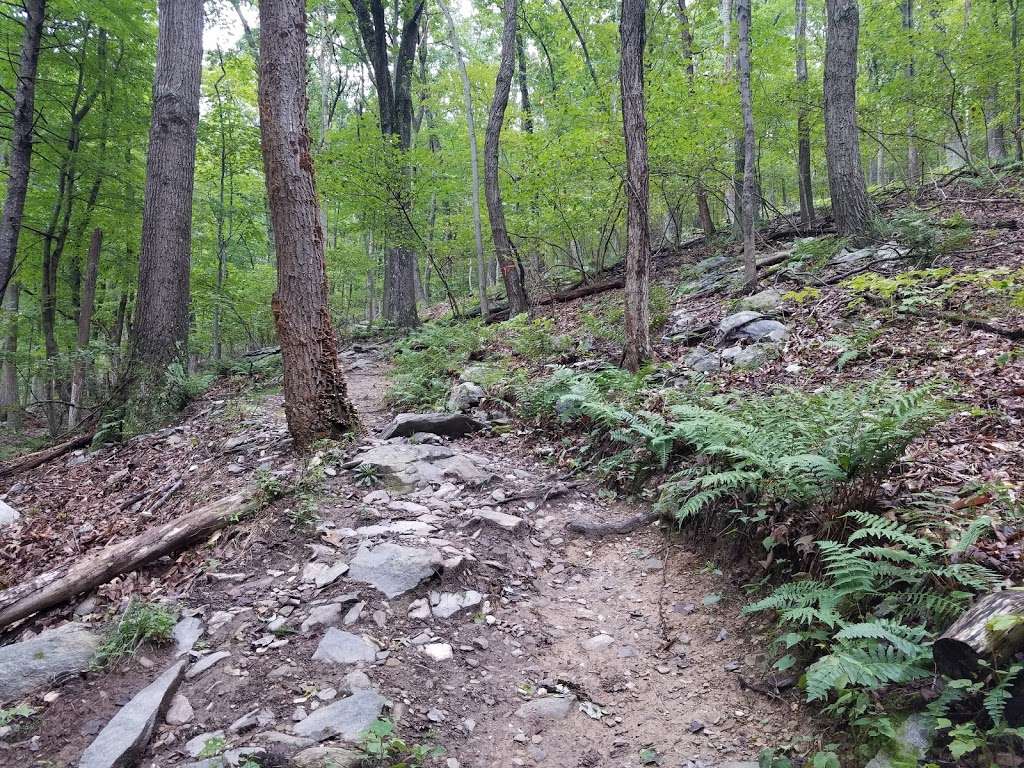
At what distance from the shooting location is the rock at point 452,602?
133 inches

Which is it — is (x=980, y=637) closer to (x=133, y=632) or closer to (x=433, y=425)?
(x=133, y=632)

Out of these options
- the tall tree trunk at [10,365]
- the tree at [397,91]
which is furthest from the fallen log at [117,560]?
the tree at [397,91]

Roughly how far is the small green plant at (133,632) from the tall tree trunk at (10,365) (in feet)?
25.8

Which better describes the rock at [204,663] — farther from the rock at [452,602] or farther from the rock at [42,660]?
the rock at [452,602]

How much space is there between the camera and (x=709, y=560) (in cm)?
368

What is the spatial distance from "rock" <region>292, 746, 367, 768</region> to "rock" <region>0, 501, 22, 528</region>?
17.8 feet

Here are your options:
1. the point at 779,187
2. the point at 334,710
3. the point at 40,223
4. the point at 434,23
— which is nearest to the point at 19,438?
the point at 40,223

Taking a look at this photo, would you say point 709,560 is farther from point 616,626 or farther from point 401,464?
point 401,464

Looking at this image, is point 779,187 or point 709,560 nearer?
point 709,560

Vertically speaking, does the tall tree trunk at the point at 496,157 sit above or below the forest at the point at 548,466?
above

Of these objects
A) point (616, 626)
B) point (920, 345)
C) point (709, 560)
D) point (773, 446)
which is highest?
point (920, 345)

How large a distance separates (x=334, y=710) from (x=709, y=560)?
8.00 feet

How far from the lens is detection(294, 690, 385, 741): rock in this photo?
2.40m

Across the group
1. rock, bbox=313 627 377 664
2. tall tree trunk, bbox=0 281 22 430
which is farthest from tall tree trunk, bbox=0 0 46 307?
rock, bbox=313 627 377 664
